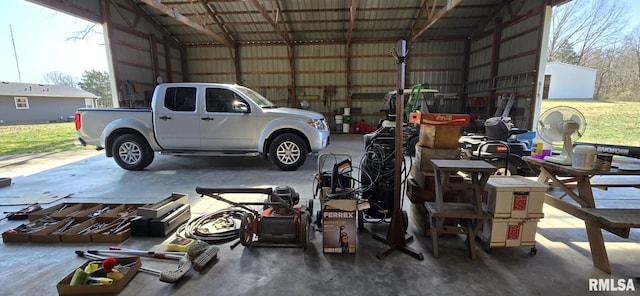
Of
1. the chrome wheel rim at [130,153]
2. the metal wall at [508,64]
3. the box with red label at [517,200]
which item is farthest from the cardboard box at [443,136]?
the metal wall at [508,64]

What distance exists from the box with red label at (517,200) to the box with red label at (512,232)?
Answer: 54 mm

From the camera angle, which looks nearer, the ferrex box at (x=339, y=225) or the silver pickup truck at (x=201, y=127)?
the ferrex box at (x=339, y=225)

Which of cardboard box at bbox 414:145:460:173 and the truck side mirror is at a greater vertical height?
the truck side mirror

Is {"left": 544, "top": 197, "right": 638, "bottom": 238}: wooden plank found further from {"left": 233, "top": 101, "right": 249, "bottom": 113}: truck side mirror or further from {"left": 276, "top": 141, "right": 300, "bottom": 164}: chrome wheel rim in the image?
{"left": 233, "top": 101, "right": 249, "bottom": 113}: truck side mirror

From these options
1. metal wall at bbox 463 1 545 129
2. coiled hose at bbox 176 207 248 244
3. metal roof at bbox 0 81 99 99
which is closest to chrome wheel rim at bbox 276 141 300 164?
coiled hose at bbox 176 207 248 244

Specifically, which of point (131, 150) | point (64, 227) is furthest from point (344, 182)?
point (131, 150)

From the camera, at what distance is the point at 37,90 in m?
19.6

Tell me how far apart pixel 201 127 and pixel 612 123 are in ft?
47.7

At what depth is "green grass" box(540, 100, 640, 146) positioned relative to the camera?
28.6 feet

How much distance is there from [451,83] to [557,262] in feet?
36.2

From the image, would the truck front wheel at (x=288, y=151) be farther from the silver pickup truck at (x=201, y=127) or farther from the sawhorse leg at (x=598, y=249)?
the sawhorse leg at (x=598, y=249)

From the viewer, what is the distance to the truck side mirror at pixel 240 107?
16.3 feet

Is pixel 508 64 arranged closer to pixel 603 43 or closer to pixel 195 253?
pixel 603 43

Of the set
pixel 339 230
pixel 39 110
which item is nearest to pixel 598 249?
pixel 339 230
